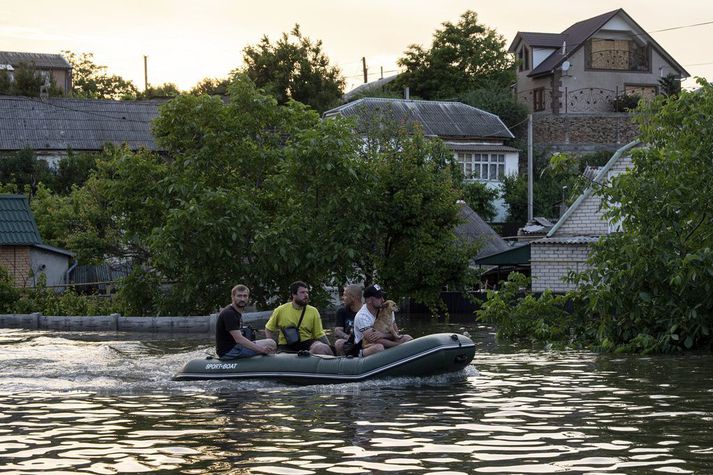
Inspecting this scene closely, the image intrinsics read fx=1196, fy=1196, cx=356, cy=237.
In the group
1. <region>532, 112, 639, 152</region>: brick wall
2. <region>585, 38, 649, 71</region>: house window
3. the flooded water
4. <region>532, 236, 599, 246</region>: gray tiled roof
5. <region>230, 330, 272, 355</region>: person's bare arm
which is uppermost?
<region>585, 38, 649, 71</region>: house window

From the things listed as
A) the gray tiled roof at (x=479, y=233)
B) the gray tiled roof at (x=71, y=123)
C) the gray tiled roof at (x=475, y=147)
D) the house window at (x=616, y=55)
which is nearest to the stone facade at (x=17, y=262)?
the gray tiled roof at (x=479, y=233)

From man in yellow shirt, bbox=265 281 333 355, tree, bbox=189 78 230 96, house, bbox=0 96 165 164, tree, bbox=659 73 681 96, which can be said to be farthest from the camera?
tree, bbox=189 78 230 96

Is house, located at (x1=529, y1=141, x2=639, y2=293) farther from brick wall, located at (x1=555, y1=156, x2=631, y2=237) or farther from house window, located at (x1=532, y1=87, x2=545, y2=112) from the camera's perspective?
house window, located at (x1=532, y1=87, x2=545, y2=112)

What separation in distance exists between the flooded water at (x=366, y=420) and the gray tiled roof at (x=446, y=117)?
149ft

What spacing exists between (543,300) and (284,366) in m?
9.79

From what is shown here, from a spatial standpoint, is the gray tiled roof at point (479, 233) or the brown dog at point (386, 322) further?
the gray tiled roof at point (479, 233)

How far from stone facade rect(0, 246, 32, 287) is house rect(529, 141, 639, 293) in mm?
16504

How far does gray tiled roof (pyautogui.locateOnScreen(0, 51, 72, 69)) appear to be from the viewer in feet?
360

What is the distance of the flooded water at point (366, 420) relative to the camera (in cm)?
1096

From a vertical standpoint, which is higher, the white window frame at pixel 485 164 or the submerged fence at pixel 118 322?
the white window frame at pixel 485 164

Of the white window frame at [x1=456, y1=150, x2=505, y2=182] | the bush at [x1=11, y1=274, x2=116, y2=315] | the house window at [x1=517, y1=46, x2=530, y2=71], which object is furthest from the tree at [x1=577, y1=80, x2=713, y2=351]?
the house window at [x1=517, y1=46, x2=530, y2=71]

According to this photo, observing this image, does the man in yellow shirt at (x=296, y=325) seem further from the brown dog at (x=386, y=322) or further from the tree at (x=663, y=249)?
the tree at (x=663, y=249)

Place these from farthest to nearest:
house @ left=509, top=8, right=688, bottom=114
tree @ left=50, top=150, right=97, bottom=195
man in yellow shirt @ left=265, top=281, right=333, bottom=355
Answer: house @ left=509, top=8, right=688, bottom=114
tree @ left=50, top=150, right=97, bottom=195
man in yellow shirt @ left=265, top=281, right=333, bottom=355

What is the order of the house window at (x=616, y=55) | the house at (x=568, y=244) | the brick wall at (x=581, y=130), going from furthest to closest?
the house window at (x=616, y=55), the brick wall at (x=581, y=130), the house at (x=568, y=244)
